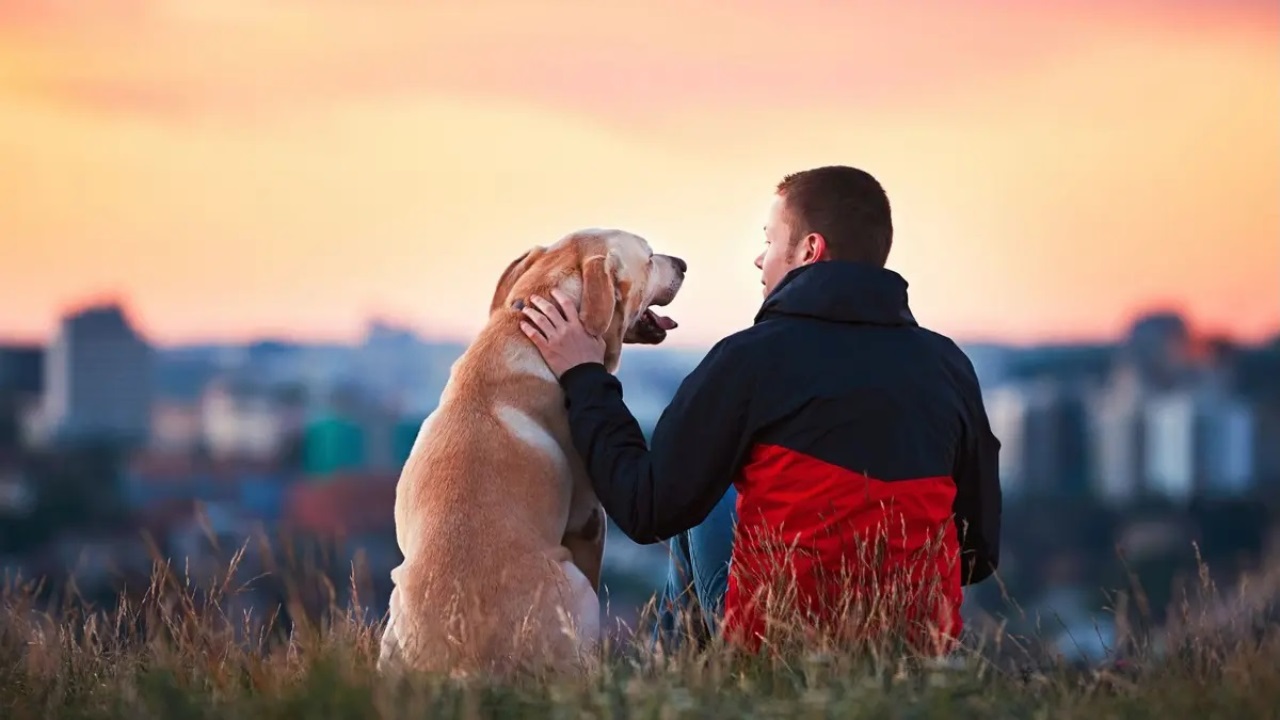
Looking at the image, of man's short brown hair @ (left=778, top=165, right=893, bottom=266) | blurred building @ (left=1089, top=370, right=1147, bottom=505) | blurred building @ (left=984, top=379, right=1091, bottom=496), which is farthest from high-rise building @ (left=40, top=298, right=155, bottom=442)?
man's short brown hair @ (left=778, top=165, right=893, bottom=266)

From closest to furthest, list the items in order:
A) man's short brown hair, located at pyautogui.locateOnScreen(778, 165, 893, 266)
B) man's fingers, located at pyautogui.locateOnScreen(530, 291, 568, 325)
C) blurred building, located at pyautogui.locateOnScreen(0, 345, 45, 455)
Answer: man's short brown hair, located at pyautogui.locateOnScreen(778, 165, 893, 266), man's fingers, located at pyautogui.locateOnScreen(530, 291, 568, 325), blurred building, located at pyautogui.locateOnScreen(0, 345, 45, 455)

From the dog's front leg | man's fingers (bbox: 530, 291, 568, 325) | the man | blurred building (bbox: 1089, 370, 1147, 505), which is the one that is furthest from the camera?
blurred building (bbox: 1089, 370, 1147, 505)

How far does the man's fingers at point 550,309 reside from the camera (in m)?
5.28

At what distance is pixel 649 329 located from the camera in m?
5.79

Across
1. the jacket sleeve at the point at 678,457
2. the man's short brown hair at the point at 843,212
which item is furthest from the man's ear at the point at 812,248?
the jacket sleeve at the point at 678,457

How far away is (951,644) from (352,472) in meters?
77.8

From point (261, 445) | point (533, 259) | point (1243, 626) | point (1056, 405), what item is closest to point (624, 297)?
point (533, 259)

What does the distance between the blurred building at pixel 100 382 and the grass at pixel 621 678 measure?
8589cm

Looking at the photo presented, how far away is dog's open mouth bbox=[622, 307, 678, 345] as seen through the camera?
578cm

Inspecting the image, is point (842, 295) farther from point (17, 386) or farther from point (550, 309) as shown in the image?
point (17, 386)

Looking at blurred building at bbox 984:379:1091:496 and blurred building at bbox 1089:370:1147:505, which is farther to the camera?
blurred building at bbox 1089:370:1147:505

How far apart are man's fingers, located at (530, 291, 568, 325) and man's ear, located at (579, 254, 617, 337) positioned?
0.07m

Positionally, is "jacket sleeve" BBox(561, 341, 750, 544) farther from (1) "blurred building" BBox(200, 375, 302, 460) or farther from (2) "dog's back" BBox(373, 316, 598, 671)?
(1) "blurred building" BBox(200, 375, 302, 460)

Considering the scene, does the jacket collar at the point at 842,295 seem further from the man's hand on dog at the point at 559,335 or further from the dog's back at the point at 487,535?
the dog's back at the point at 487,535
